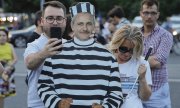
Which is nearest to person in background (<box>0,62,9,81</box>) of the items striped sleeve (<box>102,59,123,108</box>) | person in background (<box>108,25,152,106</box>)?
person in background (<box>108,25,152,106</box>)

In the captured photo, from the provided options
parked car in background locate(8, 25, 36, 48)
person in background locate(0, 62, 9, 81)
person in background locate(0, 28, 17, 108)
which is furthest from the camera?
parked car in background locate(8, 25, 36, 48)

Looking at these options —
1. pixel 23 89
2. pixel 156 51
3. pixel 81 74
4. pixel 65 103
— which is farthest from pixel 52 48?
pixel 23 89

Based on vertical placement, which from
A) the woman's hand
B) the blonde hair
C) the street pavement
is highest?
the blonde hair

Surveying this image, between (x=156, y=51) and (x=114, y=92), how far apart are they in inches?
55.6

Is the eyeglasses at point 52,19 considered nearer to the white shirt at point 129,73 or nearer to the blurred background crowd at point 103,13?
the white shirt at point 129,73

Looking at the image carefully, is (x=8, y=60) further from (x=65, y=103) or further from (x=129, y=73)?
(x=65, y=103)

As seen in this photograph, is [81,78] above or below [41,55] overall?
below

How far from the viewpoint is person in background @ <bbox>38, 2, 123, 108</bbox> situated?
3.40 m

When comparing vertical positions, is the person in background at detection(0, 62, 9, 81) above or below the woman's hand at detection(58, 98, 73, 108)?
below

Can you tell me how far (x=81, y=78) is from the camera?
3404mm

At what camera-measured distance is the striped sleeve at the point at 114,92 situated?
11.2ft

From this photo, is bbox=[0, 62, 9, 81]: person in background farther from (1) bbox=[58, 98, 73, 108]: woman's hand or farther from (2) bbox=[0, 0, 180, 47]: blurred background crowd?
(2) bbox=[0, 0, 180, 47]: blurred background crowd

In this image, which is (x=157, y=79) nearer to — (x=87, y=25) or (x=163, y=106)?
(x=163, y=106)

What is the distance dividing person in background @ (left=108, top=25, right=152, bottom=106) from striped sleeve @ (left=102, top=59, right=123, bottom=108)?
0.35 meters
